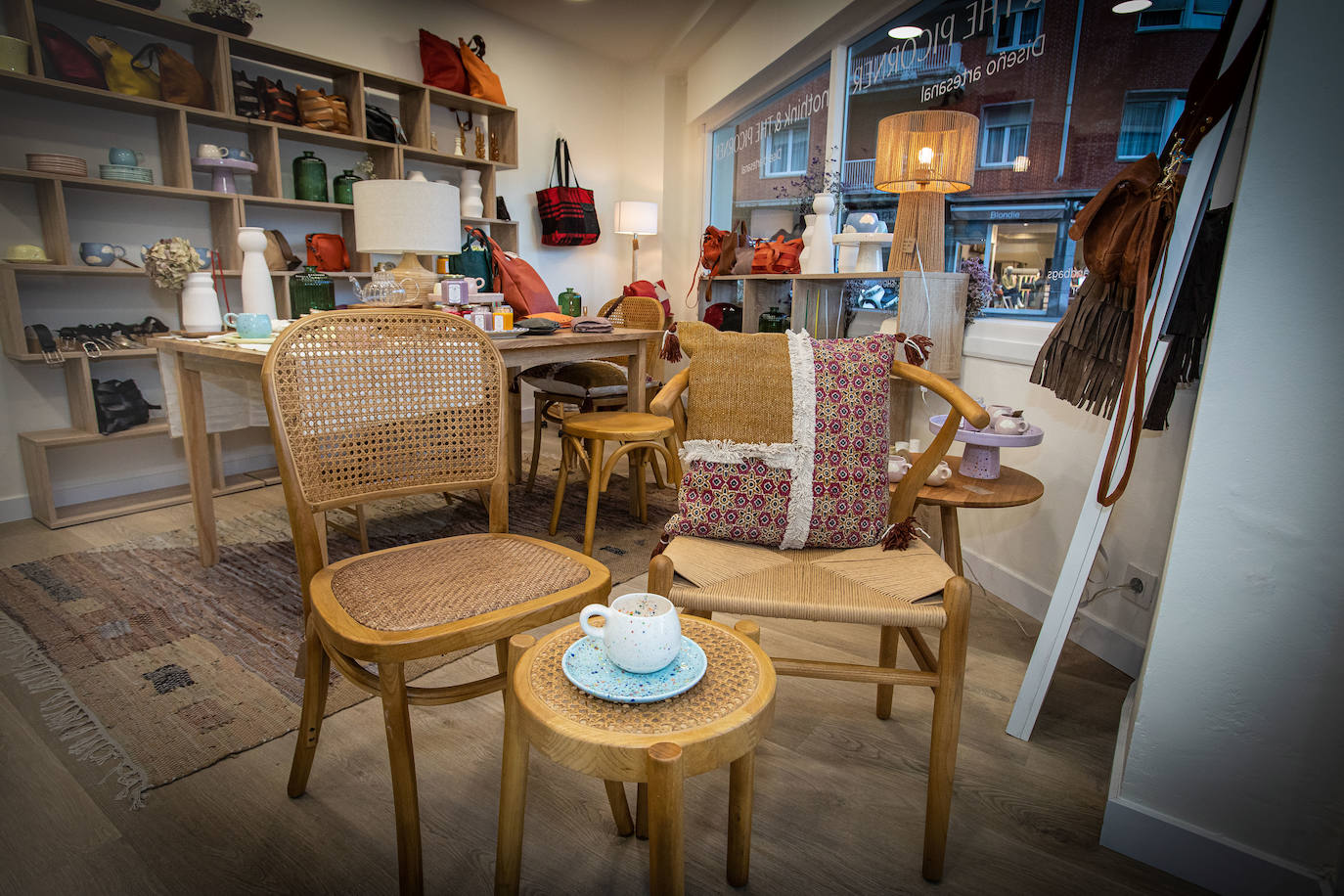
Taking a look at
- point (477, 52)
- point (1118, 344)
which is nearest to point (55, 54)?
point (477, 52)

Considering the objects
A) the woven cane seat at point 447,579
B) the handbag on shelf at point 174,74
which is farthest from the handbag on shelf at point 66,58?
the woven cane seat at point 447,579

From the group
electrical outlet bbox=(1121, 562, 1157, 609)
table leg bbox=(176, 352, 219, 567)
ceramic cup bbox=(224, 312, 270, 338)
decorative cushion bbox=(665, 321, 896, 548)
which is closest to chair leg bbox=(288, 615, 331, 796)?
decorative cushion bbox=(665, 321, 896, 548)

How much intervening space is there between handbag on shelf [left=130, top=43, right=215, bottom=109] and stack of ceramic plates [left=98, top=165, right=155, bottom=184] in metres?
0.33

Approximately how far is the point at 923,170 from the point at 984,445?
1051mm

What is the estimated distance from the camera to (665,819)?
797mm

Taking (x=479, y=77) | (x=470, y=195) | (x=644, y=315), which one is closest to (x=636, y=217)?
(x=470, y=195)

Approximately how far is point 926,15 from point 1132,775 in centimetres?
306

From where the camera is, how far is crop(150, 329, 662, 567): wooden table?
2.13 m

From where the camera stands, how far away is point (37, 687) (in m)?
1.72

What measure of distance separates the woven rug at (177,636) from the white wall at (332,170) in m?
0.80

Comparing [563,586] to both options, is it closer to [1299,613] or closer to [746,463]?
[746,463]

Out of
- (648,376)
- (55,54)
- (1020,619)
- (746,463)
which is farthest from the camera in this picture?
(648,376)

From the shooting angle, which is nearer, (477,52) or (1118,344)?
(1118,344)

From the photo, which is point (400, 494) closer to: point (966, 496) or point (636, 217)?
point (966, 496)
